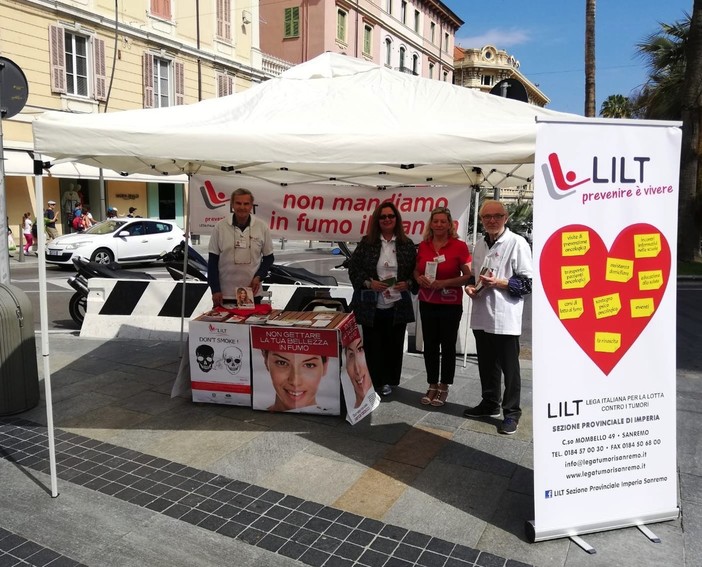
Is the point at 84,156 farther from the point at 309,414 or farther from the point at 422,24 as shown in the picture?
the point at 422,24

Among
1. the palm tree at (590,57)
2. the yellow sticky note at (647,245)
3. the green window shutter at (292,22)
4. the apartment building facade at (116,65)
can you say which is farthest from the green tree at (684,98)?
the green window shutter at (292,22)

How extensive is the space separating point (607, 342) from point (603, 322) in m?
0.11

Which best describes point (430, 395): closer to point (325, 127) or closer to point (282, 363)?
point (282, 363)

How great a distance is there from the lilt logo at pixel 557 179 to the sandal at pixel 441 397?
257 centimetres

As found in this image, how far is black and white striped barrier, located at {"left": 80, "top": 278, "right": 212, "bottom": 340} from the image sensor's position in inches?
289

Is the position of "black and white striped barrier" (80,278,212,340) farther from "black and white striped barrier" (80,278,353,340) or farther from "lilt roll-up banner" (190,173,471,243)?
"lilt roll-up banner" (190,173,471,243)

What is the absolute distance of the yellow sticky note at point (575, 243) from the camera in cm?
285

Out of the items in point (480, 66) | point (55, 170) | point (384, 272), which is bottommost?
point (384, 272)

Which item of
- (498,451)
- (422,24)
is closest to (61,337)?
(498,451)

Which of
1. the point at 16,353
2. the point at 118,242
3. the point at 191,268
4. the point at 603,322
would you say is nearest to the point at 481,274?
the point at 603,322

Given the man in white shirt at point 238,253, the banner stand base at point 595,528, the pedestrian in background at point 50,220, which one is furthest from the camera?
the pedestrian in background at point 50,220

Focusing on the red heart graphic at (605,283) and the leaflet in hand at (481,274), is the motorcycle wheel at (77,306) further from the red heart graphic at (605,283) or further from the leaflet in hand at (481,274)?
the red heart graphic at (605,283)

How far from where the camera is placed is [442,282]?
14.9ft

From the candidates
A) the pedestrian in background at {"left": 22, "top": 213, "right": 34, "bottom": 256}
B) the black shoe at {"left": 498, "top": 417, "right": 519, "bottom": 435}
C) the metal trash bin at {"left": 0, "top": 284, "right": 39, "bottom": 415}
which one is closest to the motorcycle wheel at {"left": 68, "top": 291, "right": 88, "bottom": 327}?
the metal trash bin at {"left": 0, "top": 284, "right": 39, "bottom": 415}
